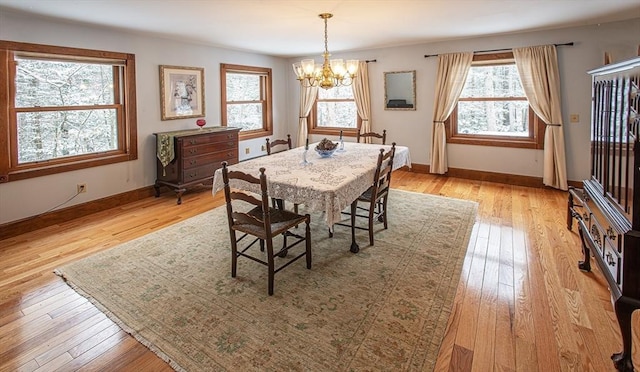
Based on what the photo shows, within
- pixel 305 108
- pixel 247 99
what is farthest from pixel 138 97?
pixel 305 108

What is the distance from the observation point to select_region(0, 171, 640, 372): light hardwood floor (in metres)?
1.90

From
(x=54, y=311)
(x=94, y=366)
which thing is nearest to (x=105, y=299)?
(x=54, y=311)

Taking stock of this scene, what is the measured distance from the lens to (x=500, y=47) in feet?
17.2

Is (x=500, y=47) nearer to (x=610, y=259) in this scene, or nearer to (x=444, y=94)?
(x=444, y=94)

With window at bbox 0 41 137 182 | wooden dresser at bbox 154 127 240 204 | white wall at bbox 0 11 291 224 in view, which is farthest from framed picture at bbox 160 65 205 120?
window at bbox 0 41 137 182

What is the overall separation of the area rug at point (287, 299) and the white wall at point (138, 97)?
144 centimetres

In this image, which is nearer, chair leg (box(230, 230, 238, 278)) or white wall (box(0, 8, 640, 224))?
chair leg (box(230, 230, 238, 278))

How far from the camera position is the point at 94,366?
6.12 ft

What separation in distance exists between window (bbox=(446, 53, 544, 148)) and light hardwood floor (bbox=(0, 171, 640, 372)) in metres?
1.84

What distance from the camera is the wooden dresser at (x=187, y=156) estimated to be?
482cm

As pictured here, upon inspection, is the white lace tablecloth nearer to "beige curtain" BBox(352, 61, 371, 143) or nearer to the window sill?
the window sill

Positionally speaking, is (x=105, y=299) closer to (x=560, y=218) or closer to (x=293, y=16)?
(x=293, y=16)

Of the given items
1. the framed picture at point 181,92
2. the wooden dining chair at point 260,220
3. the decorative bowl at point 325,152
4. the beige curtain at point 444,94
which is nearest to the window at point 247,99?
the framed picture at point 181,92

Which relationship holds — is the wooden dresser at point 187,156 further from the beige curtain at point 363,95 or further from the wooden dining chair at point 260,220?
the beige curtain at point 363,95
